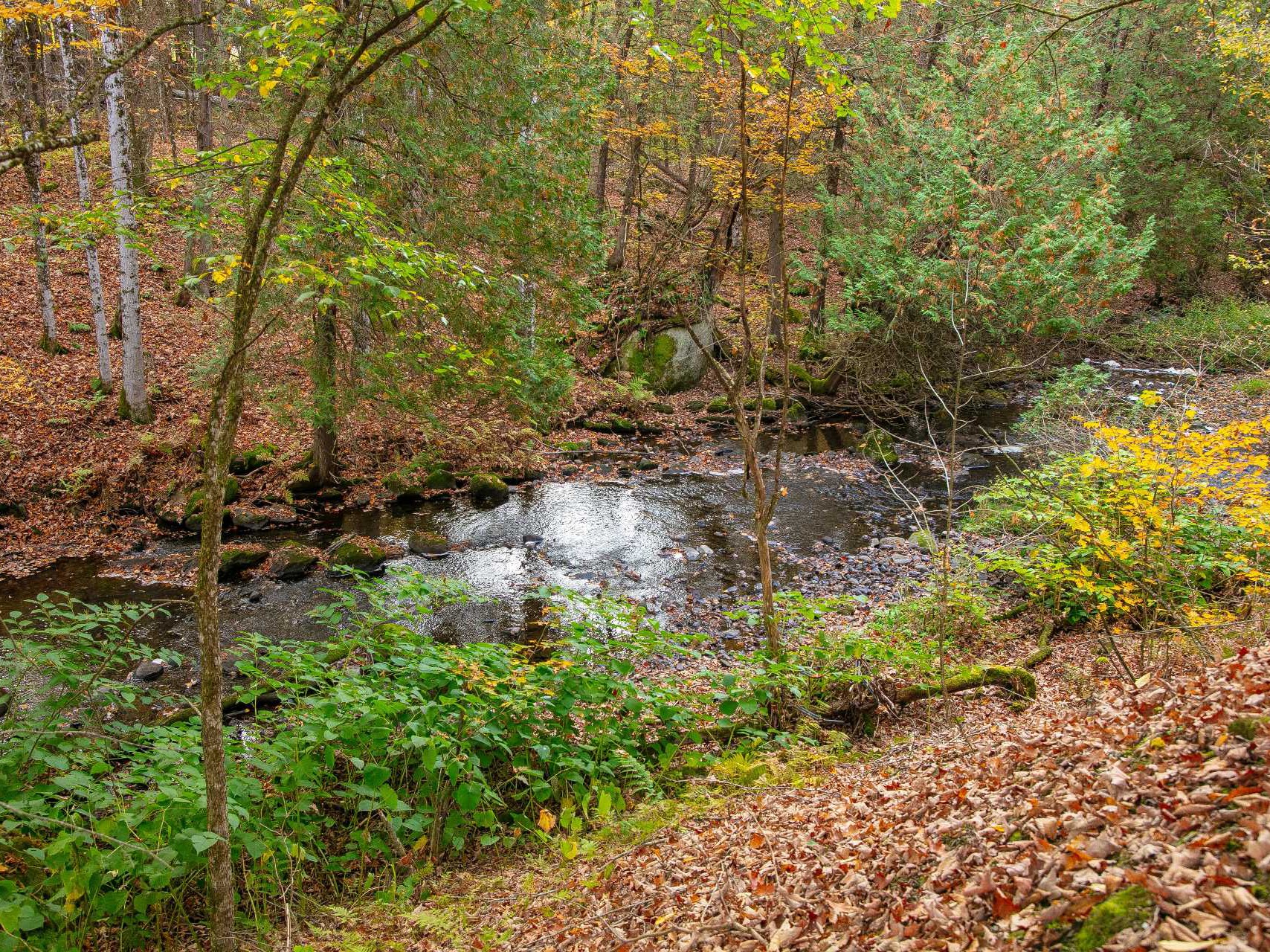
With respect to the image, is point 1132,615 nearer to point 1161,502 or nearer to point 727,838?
point 1161,502

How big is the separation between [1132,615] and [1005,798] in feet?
14.9

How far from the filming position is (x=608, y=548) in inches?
462

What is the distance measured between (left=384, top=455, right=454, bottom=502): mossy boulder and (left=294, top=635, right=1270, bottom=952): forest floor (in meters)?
10.2

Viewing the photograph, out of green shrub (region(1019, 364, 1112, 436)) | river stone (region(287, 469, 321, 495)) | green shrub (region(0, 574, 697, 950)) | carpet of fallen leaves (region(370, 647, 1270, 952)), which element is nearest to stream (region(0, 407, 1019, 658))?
river stone (region(287, 469, 321, 495))

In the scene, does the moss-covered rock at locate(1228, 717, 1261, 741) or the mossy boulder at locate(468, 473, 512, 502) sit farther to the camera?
the mossy boulder at locate(468, 473, 512, 502)

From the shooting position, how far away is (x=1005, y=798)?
302cm

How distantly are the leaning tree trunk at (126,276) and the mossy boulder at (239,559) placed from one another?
485cm

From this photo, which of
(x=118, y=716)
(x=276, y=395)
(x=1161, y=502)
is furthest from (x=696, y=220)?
(x=118, y=716)

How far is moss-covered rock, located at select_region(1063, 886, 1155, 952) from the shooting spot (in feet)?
6.43

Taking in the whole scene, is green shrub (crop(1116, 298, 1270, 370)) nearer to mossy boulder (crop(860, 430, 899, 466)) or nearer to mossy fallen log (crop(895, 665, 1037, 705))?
mossy boulder (crop(860, 430, 899, 466))

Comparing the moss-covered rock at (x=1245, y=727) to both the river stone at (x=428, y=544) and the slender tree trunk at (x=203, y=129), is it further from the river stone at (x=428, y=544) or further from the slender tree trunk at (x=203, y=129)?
the slender tree trunk at (x=203, y=129)

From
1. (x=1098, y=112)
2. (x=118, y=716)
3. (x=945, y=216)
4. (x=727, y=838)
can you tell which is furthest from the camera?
(x=1098, y=112)

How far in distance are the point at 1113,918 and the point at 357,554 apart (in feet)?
33.7

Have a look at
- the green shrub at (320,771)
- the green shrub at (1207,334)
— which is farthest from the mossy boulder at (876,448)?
the green shrub at (320,771)
